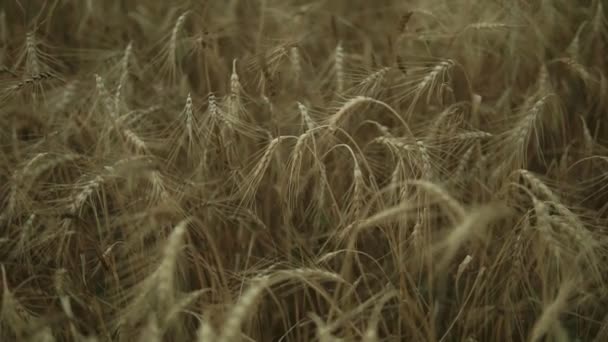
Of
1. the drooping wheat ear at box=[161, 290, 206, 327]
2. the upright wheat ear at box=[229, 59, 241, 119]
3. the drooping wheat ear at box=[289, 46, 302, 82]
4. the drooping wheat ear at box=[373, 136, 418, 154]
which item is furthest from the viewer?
the drooping wheat ear at box=[289, 46, 302, 82]

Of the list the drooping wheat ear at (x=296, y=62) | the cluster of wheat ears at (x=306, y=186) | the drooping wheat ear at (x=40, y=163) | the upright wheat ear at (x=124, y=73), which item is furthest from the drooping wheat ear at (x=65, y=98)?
the drooping wheat ear at (x=296, y=62)

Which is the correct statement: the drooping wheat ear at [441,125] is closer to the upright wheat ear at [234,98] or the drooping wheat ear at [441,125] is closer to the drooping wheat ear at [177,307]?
the upright wheat ear at [234,98]

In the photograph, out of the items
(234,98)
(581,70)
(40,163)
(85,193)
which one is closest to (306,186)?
(234,98)

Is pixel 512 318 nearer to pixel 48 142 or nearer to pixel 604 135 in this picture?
pixel 604 135

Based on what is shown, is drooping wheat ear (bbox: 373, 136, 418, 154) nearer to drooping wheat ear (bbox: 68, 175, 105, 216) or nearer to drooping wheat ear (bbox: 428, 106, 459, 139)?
drooping wheat ear (bbox: 428, 106, 459, 139)

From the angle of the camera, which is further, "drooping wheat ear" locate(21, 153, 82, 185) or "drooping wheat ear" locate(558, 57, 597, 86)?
"drooping wheat ear" locate(558, 57, 597, 86)

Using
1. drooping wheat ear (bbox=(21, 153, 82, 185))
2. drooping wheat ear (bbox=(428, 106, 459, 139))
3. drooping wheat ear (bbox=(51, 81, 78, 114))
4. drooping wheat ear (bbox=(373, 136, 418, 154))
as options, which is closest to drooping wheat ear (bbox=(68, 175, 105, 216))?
drooping wheat ear (bbox=(21, 153, 82, 185))

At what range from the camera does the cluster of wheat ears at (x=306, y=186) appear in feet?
4.61

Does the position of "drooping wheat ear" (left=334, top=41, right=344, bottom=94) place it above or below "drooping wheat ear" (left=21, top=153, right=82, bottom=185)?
above

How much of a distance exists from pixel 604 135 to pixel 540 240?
929 mm

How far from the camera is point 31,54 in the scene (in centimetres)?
185

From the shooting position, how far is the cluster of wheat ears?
1405mm

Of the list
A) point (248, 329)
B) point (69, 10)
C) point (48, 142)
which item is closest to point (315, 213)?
point (248, 329)

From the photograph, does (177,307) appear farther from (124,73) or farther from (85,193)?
(124,73)
